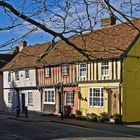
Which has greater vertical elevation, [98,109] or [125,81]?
Answer: [125,81]

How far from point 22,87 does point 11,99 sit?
4012mm

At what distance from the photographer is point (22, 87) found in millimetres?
52875

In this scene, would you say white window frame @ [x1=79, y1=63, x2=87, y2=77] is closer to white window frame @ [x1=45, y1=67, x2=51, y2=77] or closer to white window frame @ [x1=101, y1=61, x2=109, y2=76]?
white window frame @ [x1=101, y1=61, x2=109, y2=76]

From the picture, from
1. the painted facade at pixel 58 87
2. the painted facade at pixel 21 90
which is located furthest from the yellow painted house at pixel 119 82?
the painted facade at pixel 21 90

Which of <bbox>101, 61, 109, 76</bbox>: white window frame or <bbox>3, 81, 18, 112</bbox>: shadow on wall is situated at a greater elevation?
<bbox>101, 61, 109, 76</bbox>: white window frame

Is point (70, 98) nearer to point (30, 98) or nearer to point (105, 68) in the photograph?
point (105, 68)

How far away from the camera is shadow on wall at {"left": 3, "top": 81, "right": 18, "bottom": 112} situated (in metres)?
54.9

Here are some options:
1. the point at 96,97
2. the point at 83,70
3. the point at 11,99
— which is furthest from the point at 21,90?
the point at 96,97

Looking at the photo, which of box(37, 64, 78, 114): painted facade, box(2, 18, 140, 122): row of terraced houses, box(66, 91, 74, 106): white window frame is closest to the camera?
box(2, 18, 140, 122): row of terraced houses

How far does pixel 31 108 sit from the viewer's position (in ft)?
166

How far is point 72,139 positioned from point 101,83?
52.5 ft

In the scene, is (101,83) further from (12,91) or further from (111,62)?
(12,91)

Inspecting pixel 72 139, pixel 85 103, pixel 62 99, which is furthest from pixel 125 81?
pixel 72 139

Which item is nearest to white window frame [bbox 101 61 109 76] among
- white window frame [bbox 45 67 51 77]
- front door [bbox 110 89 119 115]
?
front door [bbox 110 89 119 115]
